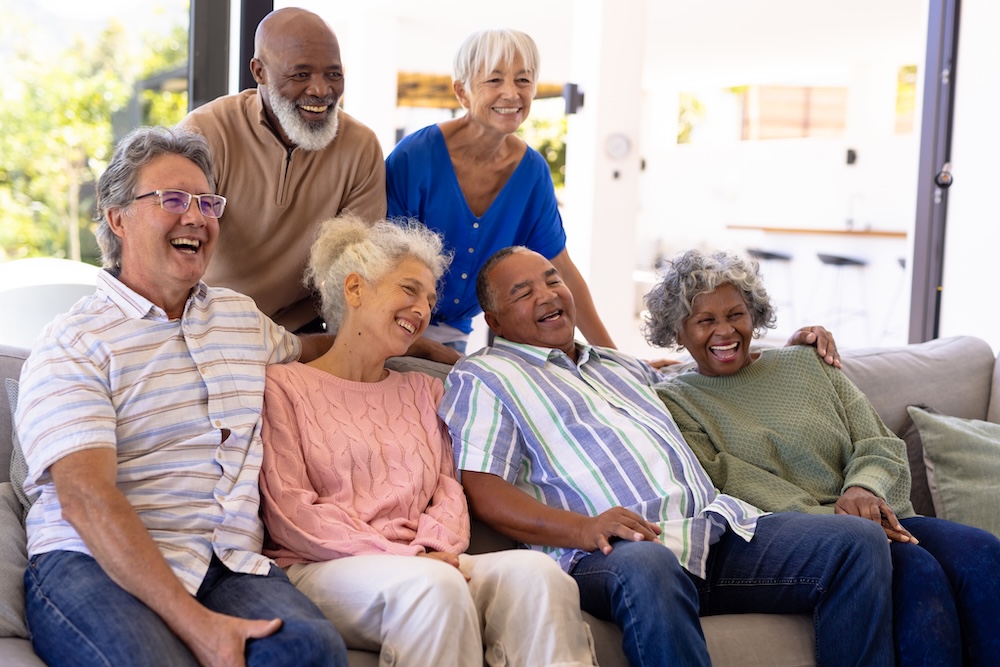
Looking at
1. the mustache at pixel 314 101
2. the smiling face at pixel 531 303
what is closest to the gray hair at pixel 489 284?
the smiling face at pixel 531 303

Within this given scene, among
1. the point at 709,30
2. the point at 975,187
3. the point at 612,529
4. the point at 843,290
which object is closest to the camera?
the point at 612,529

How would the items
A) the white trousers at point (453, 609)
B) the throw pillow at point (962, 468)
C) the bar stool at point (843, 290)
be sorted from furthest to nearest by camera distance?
the bar stool at point (843, 290) < the throw pillow at point (962, 468) < the white trousers at point (453, 609)

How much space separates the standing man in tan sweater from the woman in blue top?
0.20 m

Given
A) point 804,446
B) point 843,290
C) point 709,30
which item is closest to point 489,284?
point 804,446

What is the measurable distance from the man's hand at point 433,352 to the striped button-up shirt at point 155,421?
25.1 inches

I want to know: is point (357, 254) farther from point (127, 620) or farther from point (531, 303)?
point (127, 620)

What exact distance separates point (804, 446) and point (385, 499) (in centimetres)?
101

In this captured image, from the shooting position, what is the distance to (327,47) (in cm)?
251

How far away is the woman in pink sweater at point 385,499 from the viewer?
182 cm

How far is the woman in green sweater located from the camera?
7.05 feet

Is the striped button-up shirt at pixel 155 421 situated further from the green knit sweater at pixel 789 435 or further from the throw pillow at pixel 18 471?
the green knit sweater at pixel 789 435

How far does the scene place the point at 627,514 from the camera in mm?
2059

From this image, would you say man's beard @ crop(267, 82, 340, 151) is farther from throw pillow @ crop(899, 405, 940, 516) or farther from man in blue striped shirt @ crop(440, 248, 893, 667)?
throw pillow @ crop(899, 405, 940, 516)

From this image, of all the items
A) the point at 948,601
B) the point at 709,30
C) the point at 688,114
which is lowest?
the point at 948,601
